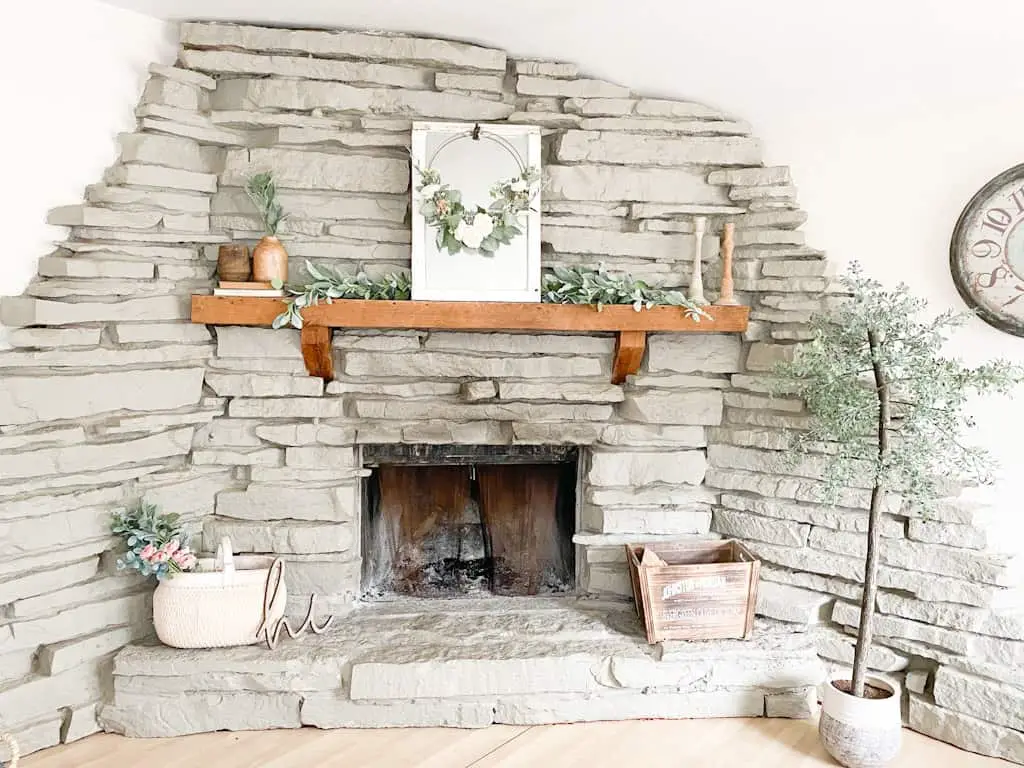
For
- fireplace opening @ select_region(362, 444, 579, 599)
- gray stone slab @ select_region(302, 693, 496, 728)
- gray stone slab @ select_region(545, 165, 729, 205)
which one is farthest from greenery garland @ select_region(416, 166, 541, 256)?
gray stone slab @ select_region(302, 693, 496, 728)

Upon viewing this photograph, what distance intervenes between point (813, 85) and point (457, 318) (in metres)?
1.34

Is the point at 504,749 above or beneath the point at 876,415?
beneath

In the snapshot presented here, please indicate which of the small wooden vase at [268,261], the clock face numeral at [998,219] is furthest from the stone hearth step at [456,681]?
the clock face numeral at [998,219]

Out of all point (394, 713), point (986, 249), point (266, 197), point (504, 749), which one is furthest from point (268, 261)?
point (986, 249)

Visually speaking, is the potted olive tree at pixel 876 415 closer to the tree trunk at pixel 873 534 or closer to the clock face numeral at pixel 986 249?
the tree trunk at pixel 873 534

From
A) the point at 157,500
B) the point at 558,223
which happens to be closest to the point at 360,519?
the point at 157,500

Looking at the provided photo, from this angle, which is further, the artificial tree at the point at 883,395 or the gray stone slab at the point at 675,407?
the gray stone slab at the point at 675,407

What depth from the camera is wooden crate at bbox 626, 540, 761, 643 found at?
2498mm

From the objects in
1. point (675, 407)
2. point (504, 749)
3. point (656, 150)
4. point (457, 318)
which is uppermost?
point (656, 150)

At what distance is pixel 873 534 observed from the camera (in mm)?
2289

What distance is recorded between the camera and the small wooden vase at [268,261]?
2.53 m

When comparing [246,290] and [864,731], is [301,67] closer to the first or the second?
[246,290]

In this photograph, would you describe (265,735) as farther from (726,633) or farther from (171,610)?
(726,633)

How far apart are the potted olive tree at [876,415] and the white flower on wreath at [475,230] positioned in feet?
3.35
